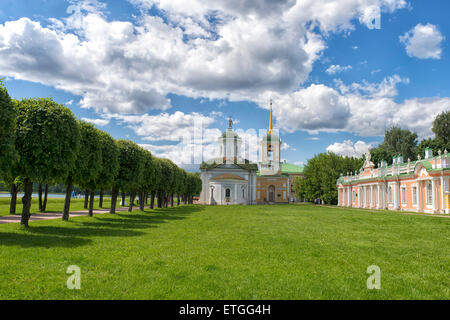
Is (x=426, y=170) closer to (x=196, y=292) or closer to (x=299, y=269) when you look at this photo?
(x=299, y=269)

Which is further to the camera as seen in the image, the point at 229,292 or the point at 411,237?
the point at 411,237

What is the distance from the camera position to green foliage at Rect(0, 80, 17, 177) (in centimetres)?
1363

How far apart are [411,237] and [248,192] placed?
6281 cm

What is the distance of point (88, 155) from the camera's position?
847 inches

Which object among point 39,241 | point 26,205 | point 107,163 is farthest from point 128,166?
point 39,241

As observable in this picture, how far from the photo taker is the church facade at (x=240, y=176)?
7288 cm

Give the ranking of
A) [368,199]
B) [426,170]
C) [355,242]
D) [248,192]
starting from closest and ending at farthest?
[355,242] < [426,170] < [368,199] < [248,192]

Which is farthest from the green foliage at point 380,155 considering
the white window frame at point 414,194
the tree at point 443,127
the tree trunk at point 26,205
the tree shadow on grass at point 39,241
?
the tree shadow on grass at point 39,241

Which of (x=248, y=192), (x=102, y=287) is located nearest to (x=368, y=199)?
(x=248, y=192)

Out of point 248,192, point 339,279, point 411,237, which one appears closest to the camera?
point 339,279

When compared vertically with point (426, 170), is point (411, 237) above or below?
below

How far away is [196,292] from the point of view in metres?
6.57

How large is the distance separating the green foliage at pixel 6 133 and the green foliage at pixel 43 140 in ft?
6.00

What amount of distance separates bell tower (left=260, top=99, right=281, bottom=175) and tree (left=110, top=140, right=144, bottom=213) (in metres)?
63.9
